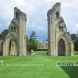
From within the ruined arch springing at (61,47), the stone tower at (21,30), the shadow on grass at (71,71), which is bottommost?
the shadow on grass at (71,71)

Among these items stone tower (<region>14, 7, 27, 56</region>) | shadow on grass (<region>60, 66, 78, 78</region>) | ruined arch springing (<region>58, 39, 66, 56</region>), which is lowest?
shadow on grass (<region>60, 66, 78, 78</region>)

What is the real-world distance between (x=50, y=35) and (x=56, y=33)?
867mm

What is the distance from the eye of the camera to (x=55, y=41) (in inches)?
1396

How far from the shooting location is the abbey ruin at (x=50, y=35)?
35.2 metres

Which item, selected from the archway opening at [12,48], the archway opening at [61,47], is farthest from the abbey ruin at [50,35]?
the archway opening at [12,48]

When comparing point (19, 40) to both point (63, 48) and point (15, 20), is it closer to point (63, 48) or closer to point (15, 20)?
point (15, 20)

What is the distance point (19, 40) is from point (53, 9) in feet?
19.4

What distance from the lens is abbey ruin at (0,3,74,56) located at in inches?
1387

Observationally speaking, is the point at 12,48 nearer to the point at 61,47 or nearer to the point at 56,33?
the point at 61,47

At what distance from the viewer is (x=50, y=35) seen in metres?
35.5

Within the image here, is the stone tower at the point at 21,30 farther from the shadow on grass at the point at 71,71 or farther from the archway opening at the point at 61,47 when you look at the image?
the shadow on grass at the point at 71,71

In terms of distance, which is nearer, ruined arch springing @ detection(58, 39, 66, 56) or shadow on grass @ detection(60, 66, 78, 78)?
shadow on grass @ detection(60, 66, 78, 78)

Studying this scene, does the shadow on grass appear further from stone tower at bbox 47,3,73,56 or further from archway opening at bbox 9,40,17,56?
archway opening at bbox 9,40,17,56

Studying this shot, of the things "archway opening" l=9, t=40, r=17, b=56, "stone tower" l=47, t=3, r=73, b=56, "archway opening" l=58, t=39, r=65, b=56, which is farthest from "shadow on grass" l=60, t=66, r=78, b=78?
"archway opening" l=9, t=40, r=17, b=56
